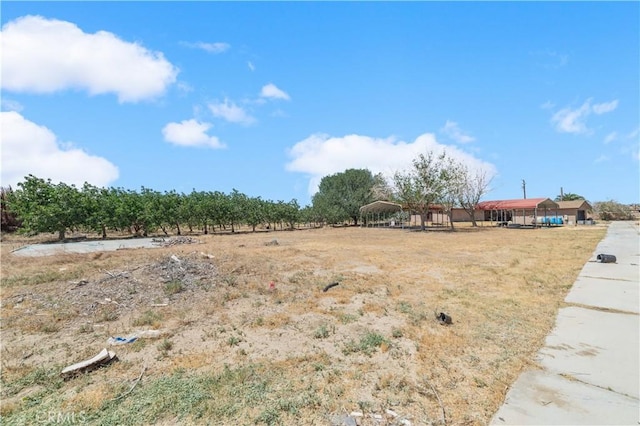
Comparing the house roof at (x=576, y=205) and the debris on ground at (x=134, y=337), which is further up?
the house roof at (x=576, y=205)

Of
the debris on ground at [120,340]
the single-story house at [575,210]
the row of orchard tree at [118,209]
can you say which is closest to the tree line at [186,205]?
the row of orchard tree at [118,209]

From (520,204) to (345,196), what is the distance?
67.5ft

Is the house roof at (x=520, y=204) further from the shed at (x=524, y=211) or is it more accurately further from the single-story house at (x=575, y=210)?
the single-story house at (x=575, y=210)

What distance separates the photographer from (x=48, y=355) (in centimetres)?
398

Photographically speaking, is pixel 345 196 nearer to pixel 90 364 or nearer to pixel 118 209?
pixel 118 209

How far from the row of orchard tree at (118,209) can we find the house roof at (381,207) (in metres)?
10.1

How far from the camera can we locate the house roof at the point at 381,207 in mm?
32706

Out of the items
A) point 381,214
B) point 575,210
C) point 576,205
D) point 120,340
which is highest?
point 576,205

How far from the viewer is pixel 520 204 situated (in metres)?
34.1

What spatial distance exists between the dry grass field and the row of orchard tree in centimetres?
1566

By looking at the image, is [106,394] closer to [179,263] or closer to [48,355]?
[48,355]

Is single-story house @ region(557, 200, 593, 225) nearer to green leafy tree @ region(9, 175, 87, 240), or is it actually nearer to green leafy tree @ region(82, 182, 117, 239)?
green leafy tree @ region(82, 182, 117, 239)

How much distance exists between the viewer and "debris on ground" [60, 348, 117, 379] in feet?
11.2

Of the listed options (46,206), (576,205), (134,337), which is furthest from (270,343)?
(576,205)
